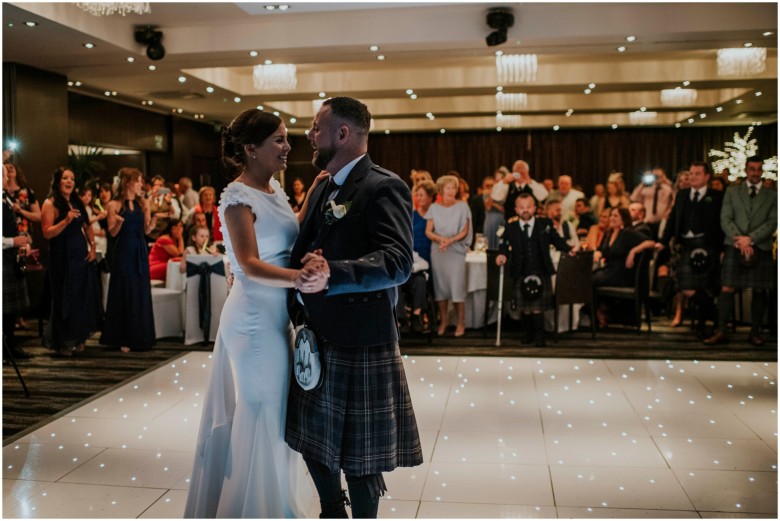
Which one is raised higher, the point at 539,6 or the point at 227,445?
the point at 539,6

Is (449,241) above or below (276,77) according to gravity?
below

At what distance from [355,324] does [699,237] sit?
586cm

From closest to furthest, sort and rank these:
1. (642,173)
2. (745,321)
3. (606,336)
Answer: (606,336)
(745,321)
(642,173)

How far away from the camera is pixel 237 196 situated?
103 inches

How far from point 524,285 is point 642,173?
12.9 m

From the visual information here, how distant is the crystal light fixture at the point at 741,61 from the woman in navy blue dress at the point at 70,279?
23.2 feet

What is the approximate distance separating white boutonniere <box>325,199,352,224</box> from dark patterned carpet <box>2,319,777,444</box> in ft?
10.0

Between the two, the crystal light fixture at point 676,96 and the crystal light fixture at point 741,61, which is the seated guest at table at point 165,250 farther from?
the crystal light fixture at point 676,96

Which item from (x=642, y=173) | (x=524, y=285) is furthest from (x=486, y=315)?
(x=642, y=173)

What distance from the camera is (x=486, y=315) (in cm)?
770

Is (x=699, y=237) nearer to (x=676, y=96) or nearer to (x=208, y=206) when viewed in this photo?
(x=208, y=206)

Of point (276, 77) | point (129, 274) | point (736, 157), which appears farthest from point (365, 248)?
point (736, 157)

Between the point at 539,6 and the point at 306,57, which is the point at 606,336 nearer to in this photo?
the point at 539,6

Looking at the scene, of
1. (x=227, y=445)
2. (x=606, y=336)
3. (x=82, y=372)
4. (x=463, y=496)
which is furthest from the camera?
(x=606, y=336)
